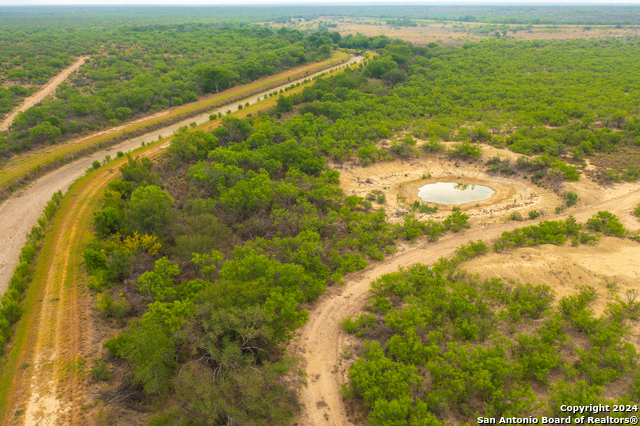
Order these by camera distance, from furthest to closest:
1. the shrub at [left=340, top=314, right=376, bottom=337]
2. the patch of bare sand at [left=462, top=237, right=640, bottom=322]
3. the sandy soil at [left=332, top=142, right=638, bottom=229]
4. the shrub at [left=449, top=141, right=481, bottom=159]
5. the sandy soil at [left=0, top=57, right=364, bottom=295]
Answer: the shrub at [left=449, top=141, right=481, bottom=159]
the sandy soil at [left=332, top=142, right=638, bottom=229]
the sandy soil at [left=0, top=57, right=364, bottom=295]
the patch of bare sand at [left=462, top=237, right=640, bottom=322]
the shrub at [left=340, top=314, right=376, bottom=337]

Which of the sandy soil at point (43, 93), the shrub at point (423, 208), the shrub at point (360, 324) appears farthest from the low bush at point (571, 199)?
the sandy soil at point (43, 93)

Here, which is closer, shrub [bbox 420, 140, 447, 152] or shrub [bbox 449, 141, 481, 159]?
shrub [bbox 449, 141, 481, 159]

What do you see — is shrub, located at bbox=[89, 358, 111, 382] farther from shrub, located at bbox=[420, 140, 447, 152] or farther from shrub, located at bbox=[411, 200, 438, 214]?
shrub, located at bbox=[420, 140, 447, 152]

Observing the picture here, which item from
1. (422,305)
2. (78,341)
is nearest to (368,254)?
(422,305)

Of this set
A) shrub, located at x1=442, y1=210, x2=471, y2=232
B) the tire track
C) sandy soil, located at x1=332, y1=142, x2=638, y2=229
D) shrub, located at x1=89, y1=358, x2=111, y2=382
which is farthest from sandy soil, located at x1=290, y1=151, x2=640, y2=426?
the tire track

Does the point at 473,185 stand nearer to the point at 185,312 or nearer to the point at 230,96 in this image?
the point at 185,312

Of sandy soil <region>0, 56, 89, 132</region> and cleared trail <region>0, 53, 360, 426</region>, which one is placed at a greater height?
sandy soil <region>0, 56, 89, 132</region>

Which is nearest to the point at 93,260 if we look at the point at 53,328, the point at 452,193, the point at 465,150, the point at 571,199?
the point at 53,328

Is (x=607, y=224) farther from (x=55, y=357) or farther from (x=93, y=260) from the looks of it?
(x=55, y=357)
